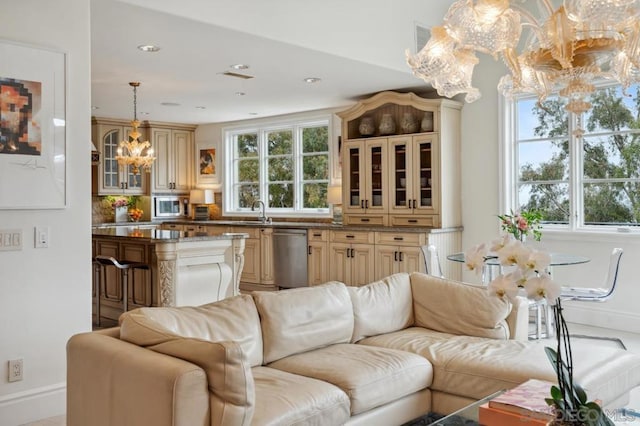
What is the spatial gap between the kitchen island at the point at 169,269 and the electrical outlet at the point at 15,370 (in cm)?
187

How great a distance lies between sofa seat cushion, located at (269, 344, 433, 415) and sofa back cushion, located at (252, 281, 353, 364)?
2.5 inches

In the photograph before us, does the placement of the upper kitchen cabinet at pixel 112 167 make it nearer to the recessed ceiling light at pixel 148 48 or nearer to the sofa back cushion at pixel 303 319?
the recessed ceiling light at pixel 148 48

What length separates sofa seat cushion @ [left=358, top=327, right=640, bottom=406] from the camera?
2.87 meters

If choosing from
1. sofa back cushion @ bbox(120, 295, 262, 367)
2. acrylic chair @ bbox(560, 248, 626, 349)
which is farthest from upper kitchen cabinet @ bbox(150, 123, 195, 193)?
sofa back cushion @ bbox(120, 295, 262, 367)

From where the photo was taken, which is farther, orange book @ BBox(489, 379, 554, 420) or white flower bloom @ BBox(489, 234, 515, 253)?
orange book @ BBox(489, 379, 554, 420)

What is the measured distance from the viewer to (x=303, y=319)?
3264mm

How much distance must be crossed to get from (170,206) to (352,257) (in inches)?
157

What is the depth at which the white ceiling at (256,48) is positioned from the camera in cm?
435

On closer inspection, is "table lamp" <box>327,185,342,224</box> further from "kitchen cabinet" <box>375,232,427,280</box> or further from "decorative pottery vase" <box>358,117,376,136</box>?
"kitchen cabinet" <box>375,232,427,280</box>

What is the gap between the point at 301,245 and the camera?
25.3 feet

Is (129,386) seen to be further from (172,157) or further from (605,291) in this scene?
(172,157)

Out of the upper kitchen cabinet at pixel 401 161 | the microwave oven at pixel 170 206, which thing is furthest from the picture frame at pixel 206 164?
the upper kitchen cabinet at pixel 401 161

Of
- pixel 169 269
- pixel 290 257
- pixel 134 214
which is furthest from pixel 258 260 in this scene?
pixel 169 269

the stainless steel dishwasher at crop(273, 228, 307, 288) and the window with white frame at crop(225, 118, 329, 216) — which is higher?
the window with white frame at crop(225, 118, 329, 216)
